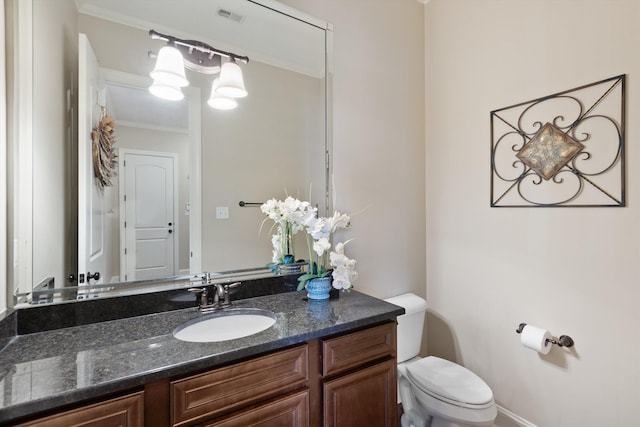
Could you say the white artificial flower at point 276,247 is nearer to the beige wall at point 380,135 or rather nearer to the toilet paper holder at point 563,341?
the beige wall at point 380,135

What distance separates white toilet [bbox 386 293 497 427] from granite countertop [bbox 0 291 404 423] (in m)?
0.56

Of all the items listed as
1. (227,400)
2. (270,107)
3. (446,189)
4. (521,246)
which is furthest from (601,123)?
(227,400)

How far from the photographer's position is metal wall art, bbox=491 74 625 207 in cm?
129

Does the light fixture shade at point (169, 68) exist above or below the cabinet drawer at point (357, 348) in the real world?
above

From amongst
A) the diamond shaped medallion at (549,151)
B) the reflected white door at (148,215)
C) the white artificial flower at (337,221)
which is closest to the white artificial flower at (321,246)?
the white artificial flower at (337,221)

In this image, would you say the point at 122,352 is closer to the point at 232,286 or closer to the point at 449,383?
the point at 232,286

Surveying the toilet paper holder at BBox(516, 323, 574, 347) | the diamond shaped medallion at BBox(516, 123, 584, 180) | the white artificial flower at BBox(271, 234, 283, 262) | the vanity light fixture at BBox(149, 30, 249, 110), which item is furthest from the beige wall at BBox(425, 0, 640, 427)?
the vanity light fixture at BBox(149, 30, 249, 110)

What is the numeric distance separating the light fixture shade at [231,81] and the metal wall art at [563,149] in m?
1.46

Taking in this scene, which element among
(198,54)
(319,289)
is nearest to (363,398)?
(319,289)

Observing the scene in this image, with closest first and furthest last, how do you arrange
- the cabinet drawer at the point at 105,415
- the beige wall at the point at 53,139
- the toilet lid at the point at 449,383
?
the cabinet drawer at the point at 105,415
the beige wall at the point at 53,139
the toilet lid at the point at 449,383

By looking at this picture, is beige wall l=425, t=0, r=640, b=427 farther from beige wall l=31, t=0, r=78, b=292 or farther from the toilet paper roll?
beige wall l=31, t=0, r=78, b=292

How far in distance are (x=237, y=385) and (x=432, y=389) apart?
1053 mm

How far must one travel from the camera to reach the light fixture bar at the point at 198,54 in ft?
4.46

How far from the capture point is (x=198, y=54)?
1436mm
